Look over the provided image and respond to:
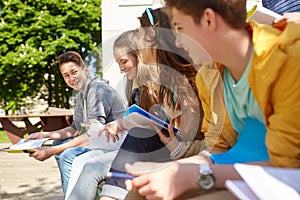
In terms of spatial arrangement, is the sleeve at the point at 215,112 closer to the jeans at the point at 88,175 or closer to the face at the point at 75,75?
the jeans at the point at 88,175

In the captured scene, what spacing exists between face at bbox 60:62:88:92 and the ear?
1524 mm

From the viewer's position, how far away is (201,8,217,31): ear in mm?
977

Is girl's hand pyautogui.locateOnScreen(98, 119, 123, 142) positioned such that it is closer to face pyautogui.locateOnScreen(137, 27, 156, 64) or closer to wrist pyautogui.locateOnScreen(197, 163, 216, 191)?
face pyautogui.locateOnScreen(137, 27, 156, 64)

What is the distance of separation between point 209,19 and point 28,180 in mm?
4377

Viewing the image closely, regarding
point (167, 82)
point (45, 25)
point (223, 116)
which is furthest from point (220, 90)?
point (45, 25)

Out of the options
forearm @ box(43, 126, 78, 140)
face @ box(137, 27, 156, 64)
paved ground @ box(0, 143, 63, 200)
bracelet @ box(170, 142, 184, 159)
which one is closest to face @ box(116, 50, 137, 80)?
face @ box(137, 27, 156, 64)

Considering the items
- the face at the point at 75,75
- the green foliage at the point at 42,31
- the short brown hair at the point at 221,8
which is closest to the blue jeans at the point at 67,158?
the face at the point at 75,75

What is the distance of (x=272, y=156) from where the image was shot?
0.95 m

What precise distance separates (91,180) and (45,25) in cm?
965

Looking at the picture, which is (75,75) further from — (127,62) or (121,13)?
(121,13)

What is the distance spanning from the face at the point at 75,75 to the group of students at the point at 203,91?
1.95 ft

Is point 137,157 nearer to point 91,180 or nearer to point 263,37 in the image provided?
point 91,180

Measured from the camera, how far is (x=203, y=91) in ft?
4.17

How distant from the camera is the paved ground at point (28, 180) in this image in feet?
13.8
